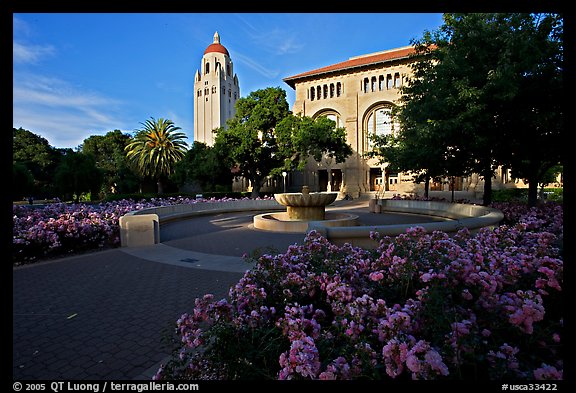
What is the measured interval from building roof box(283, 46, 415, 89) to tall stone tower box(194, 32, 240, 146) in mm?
34660

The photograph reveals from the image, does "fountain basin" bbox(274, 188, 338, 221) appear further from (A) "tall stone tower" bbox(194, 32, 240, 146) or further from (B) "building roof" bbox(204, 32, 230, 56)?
(B) "building roof" bbox(204, 32, 230, 56)

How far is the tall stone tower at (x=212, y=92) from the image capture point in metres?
82.7

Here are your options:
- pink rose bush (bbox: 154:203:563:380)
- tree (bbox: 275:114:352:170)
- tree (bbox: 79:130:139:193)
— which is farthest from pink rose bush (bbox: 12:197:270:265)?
tree (bbox: 79:130:139:193)

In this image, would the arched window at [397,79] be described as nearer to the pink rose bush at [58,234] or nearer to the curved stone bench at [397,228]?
the curved stone bench at [397,228]

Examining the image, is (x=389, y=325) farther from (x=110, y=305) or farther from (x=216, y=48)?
(x=216, y=48)

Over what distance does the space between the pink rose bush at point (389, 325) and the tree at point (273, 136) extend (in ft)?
103

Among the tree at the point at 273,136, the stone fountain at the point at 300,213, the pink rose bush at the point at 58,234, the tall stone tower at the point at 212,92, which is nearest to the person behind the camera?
the pink rose bush at the point at 58,234

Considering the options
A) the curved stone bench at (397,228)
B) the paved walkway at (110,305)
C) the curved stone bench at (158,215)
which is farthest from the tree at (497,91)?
the curved stone bench at (158,215)

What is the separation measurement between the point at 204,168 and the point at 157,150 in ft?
45.8

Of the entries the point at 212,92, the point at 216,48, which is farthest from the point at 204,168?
the point at 216,48

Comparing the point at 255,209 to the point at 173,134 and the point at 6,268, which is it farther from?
the point at 173,134

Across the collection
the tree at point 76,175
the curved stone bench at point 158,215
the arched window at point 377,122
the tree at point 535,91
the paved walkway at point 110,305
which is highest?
the arched window at point 377,122

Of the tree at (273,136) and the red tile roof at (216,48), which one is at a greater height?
the red tile roof at (216,48)
